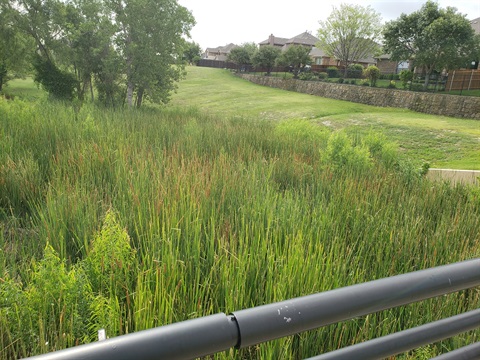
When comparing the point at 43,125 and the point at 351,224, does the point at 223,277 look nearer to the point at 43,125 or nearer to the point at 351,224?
the point at 351,224

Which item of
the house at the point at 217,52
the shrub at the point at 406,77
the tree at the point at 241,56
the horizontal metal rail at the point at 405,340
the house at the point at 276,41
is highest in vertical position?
the house at the point at 276,41

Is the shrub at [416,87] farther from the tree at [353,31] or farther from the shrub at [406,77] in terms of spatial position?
the tree at [353,31]

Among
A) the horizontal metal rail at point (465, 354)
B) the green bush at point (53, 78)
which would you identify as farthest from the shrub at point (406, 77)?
the horizontal metal rail at point (465, 354)

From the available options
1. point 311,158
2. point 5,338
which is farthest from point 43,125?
point 5,338

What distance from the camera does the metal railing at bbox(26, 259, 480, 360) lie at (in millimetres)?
655

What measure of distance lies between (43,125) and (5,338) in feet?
17.6

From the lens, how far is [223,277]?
230 cm

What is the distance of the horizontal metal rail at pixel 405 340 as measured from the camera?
3.02 feet

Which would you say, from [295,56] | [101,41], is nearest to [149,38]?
[101,41]

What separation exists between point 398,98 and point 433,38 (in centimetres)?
438

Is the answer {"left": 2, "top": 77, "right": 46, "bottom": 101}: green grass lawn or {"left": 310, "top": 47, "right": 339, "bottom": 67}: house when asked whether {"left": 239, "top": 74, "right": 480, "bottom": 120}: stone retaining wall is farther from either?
{"left": 310, "top": 47, "right": 339, "bottom": 67}: house

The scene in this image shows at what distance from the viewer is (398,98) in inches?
973

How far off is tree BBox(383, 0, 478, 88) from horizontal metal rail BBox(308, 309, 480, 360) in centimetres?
2709

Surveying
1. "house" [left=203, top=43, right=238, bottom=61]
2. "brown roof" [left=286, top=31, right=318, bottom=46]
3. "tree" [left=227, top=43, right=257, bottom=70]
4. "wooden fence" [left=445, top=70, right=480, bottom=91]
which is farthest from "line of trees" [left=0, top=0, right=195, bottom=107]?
"house" [left=203, top=43, right=238, bottom=61]
